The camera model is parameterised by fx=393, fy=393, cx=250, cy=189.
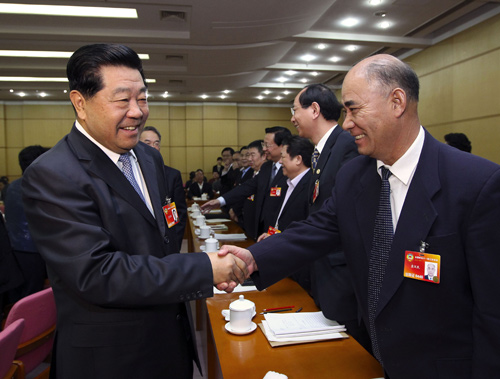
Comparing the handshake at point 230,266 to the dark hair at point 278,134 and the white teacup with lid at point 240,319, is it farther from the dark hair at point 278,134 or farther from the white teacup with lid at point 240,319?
the dark hair at point 278,134

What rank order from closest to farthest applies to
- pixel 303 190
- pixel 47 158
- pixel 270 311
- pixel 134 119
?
pixel 47 158 < pixel 134 119 < pixel 270 311 < pixel 303 190

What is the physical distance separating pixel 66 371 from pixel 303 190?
1.92 m

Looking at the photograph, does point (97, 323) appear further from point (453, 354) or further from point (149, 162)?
point (453, 354)

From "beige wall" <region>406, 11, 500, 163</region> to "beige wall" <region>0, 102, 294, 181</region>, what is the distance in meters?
7.51

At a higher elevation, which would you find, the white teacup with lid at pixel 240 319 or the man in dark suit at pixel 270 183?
the man in dark suit at pixel 270 183

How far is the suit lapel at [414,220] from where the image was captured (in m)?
1.10

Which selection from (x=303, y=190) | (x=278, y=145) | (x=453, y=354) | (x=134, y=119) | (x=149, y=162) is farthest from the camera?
(x=278, y=145)

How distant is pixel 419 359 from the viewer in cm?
111

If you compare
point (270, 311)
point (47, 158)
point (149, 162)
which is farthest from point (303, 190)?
point (47, 158)

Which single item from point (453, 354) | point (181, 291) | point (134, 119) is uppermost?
point (134, 119)

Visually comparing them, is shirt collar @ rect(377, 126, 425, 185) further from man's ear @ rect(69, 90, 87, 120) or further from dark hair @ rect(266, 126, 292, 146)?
dark hair @ rect(266, 126, 292, 146)

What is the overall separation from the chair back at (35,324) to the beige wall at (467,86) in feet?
21.9

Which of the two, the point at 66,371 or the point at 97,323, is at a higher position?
the point at 97,323

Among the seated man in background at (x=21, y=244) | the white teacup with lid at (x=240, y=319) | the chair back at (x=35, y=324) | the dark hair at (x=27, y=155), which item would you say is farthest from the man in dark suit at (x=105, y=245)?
the seated man in background at (x=21, y=244)
